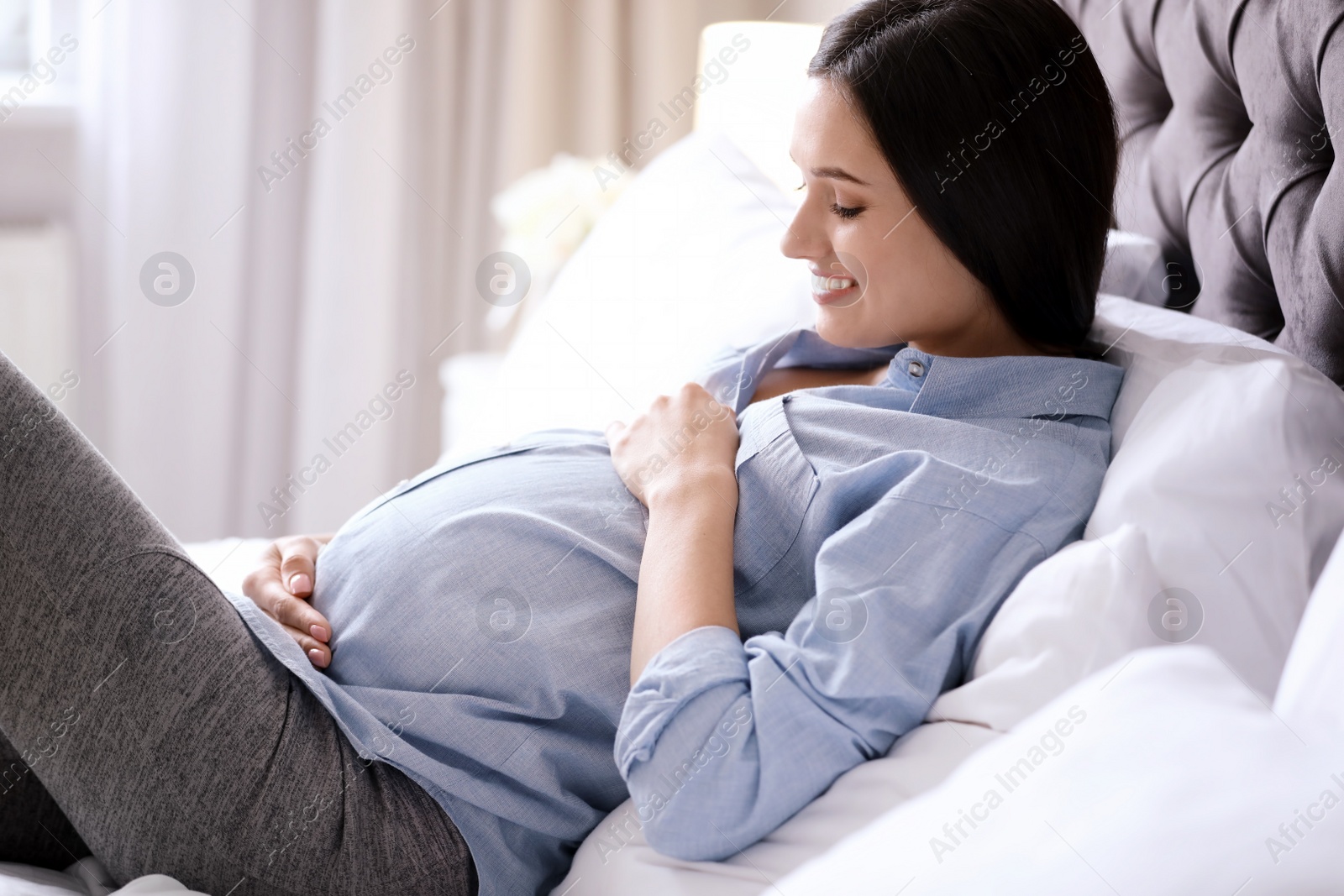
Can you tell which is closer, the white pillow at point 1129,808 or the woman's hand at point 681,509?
the white pillow at point 1129,808

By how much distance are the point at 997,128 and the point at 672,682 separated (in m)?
0.51

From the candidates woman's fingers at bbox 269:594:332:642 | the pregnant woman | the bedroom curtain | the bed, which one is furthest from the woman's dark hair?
the bedroom curtain

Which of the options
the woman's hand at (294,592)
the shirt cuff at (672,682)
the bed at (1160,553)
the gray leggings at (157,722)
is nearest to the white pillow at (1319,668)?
the bed at (1160,553)

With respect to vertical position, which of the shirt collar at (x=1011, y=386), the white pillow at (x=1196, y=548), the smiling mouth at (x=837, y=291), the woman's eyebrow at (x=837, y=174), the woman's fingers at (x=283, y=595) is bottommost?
the white pillow at (x=1196, y=548)

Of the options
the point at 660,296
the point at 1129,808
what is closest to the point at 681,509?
the point at 1129,808

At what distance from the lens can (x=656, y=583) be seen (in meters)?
0.81

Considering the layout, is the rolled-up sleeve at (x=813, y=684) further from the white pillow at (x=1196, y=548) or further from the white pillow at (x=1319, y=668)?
the white pillow at (x=1319, y=668)

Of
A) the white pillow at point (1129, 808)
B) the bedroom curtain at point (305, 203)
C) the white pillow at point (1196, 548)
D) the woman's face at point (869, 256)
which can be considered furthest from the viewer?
the bedroom curtain at point (305, 203)

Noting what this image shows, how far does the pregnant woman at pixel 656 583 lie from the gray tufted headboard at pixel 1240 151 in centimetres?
15

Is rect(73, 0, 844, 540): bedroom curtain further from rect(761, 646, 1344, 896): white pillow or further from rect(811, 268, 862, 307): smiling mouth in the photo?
rect(761, 646, 1344, 896): white pillow

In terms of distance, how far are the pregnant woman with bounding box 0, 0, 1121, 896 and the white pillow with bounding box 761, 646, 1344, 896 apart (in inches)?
5.1

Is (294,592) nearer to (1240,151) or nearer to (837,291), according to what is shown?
(837,291)

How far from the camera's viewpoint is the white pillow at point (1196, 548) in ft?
2.29

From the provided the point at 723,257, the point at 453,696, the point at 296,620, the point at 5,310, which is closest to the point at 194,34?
the point at 5,310
